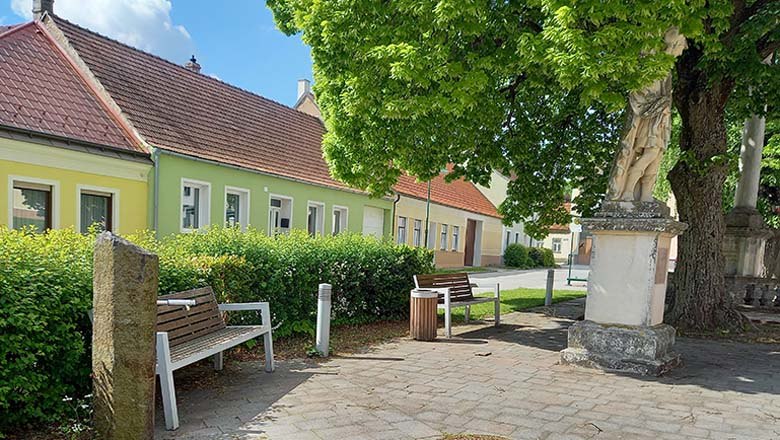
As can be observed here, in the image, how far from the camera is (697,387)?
5.92m

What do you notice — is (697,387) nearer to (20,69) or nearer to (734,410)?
(734,410)

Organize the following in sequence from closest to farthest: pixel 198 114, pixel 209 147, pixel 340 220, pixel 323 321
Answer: pixel 323 321 → pixel 209 147 → pixel 198 114 → pixel 340 220

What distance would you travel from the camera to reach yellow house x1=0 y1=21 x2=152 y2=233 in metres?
11.2

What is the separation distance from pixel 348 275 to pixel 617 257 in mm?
4375

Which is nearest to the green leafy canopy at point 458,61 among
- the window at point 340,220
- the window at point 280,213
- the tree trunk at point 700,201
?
the tree trunk at point 700,201

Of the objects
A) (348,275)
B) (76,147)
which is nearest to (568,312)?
(348,275)

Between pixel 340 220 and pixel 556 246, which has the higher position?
pixel 340 220

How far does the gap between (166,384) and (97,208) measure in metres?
10.5

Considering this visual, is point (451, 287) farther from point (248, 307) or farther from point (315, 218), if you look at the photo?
point (315, 218)

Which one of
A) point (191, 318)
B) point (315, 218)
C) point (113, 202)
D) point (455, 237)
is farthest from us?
point (455, 237)

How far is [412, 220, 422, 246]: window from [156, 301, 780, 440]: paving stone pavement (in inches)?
777

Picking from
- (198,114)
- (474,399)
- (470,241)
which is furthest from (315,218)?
(470,241)

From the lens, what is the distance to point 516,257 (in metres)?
38.7

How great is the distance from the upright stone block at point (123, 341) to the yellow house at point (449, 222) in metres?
16.5
